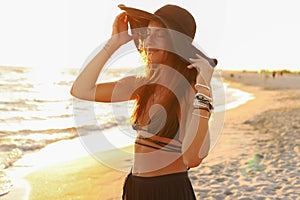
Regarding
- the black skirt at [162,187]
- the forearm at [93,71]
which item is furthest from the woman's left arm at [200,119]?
the forearm at [93,71]

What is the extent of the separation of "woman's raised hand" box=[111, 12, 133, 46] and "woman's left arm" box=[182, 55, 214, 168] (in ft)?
1.24

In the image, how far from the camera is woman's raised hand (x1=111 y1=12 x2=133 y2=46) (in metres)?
1.85

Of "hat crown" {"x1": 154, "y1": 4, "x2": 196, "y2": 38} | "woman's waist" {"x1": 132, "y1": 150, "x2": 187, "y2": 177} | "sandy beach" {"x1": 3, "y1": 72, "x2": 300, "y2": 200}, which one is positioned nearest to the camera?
"hat crown" {"x1": 154, "y1": 4, "x2": 196, "y2": 38}

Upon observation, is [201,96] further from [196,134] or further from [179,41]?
[179,41]

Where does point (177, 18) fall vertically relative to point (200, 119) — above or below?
above

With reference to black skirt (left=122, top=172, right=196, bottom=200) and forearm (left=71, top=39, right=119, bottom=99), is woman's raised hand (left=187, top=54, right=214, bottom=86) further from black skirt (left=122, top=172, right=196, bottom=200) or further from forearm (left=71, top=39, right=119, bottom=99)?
black skirt (left=122, top=172, right=196, bottom=200)

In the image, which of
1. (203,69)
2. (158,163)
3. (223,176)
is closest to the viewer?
(203,69)

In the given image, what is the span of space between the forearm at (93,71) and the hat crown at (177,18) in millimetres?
275

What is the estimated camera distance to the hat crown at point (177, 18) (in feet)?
5.93

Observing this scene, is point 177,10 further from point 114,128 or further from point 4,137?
point 114,128

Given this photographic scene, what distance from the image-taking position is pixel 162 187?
1.94 metres

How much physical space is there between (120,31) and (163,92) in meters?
0.38

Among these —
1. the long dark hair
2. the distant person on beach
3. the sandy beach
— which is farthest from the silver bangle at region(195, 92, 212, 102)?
the sandy beach

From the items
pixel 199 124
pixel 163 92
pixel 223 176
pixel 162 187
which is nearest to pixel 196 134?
pixel 199 124
